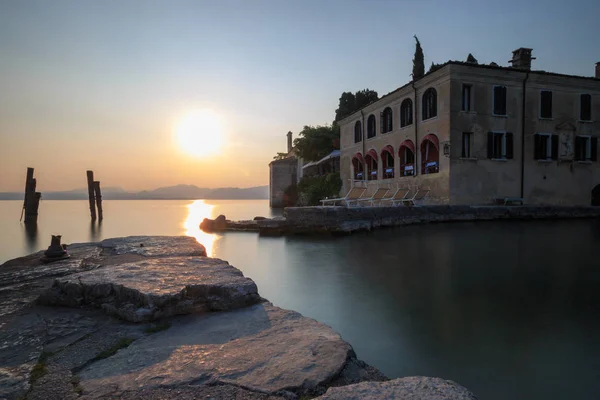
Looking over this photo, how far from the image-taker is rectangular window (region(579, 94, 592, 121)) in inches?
749

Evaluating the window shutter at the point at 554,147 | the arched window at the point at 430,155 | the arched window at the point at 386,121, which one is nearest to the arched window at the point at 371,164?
the arched window at the point at 386,121

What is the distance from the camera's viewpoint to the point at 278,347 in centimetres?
207

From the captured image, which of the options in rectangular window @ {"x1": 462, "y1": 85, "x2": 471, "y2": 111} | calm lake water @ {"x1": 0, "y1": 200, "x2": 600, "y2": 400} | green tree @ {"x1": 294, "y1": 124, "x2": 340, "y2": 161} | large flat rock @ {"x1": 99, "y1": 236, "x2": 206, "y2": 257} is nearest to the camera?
calm lake water @ {"x1": 0, "y1": 200, "x2": 600, "y2": 400}

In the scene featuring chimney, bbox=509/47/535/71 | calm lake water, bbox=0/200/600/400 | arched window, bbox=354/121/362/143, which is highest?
chimney, bbox=509/47/535/71

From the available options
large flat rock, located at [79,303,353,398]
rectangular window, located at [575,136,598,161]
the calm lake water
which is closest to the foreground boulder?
large flat rock, located at [79,303,353,398]

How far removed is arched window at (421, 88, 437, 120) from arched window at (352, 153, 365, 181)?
649 centimetres

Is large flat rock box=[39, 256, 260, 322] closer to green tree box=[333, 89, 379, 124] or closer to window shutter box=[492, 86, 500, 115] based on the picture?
window shutter box=[492, 86, 500, 115]

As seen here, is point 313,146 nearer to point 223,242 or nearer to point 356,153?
point 356,153

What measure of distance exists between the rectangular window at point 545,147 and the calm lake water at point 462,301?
25.7ft

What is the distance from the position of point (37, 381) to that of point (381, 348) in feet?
9.84

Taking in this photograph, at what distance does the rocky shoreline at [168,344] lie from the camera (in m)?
Result: 1.63

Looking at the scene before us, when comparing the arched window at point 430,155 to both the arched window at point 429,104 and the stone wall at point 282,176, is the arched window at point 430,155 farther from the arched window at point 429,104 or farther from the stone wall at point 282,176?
the stone wall at point 282,176

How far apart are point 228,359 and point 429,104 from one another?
741 inches

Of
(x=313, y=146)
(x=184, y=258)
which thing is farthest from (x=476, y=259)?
(x=313, y=146)
